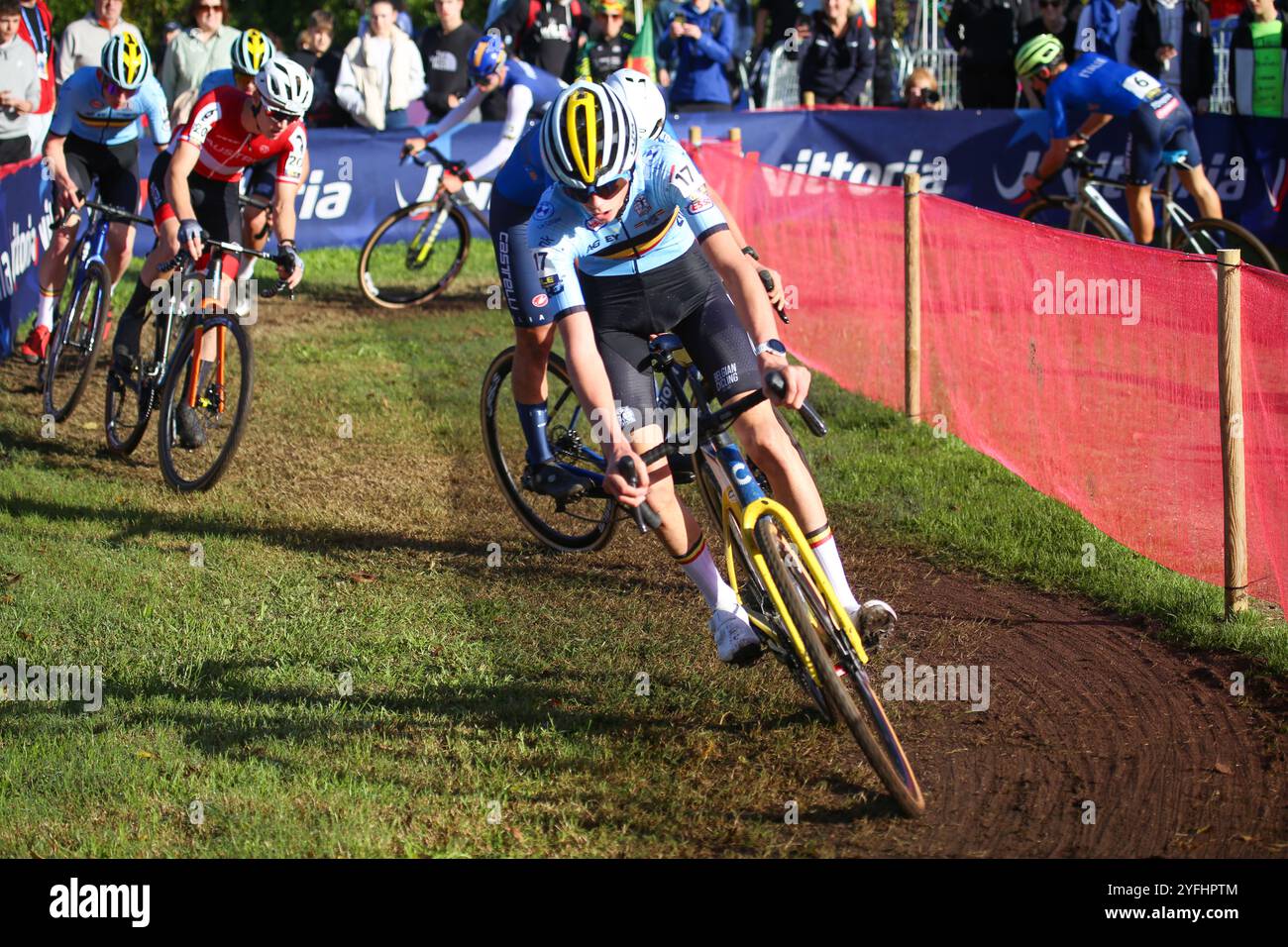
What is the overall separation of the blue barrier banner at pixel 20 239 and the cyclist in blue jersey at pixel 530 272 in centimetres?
612

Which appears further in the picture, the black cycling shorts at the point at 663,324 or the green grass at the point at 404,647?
the black cycling shorts at the point at 663,324

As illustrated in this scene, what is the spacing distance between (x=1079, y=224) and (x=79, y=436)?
819 cm

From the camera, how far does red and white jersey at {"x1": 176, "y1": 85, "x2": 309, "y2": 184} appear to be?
329 inches

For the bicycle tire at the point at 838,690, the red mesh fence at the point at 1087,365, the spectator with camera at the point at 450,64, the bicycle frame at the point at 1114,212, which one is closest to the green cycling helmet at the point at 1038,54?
the bicycle frame at the point at 1114,212

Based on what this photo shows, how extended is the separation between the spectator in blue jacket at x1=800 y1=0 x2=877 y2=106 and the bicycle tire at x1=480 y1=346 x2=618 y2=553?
38.9 ft

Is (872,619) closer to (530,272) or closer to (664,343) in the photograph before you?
(664,343)

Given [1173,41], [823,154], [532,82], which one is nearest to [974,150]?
[823,154]

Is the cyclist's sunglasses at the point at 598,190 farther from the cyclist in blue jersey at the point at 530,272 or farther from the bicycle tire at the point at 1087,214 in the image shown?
the bicycle tire at the point at 1087,214

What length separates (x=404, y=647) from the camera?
627 cm

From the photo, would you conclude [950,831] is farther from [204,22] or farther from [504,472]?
[204,22]

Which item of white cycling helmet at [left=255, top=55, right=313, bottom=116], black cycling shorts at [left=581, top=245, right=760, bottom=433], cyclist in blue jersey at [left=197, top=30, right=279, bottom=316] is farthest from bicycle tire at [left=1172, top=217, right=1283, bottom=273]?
cyclist in blue jersey at [left=197, top=30, right=279, bottom=316]

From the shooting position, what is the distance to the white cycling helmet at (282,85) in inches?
316

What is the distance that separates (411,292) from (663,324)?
9.02 m

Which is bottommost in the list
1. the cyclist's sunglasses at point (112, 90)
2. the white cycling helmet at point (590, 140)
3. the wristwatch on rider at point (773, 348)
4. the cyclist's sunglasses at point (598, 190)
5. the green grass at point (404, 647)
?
the green grass at point (404, 647)
